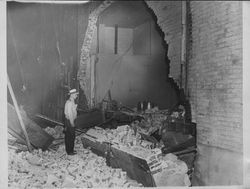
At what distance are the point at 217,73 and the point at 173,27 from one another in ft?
5.95

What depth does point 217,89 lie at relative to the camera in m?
4.65

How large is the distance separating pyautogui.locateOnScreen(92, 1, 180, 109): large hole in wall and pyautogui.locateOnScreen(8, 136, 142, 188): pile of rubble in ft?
10.9

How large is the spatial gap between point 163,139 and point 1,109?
11.7 ft

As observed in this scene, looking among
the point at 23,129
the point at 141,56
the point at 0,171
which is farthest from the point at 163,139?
the point at 141,56

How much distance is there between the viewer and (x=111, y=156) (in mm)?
5668

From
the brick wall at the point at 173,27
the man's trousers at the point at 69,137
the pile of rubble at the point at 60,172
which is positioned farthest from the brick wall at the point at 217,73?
the man's trousers at the point at 69,137

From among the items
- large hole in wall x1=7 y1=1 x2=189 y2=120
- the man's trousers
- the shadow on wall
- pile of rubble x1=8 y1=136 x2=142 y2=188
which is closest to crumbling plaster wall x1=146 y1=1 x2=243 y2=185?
pile of rubble x1=8 y1=136 x2=142 y2=188

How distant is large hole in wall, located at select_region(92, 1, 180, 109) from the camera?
9670 millimetres

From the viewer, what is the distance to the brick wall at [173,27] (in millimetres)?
5836

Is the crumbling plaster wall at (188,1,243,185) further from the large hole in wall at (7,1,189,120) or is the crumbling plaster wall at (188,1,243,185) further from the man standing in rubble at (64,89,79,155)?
the man standing in rubble at (64,89,79,155)

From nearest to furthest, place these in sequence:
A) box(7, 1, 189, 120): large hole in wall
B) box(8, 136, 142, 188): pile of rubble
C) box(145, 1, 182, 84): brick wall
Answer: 1. box(8, 136, 142, 188): pile of rubble
2. box(145, 1, 182, 84): brick wall
3. box(7, 1, 189, 120): large hole in wall

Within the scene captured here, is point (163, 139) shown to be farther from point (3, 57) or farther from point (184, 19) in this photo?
point (3, 57)

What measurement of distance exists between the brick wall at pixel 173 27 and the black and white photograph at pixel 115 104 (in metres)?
0.02

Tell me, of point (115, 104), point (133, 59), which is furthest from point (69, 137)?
point (133, 59)
